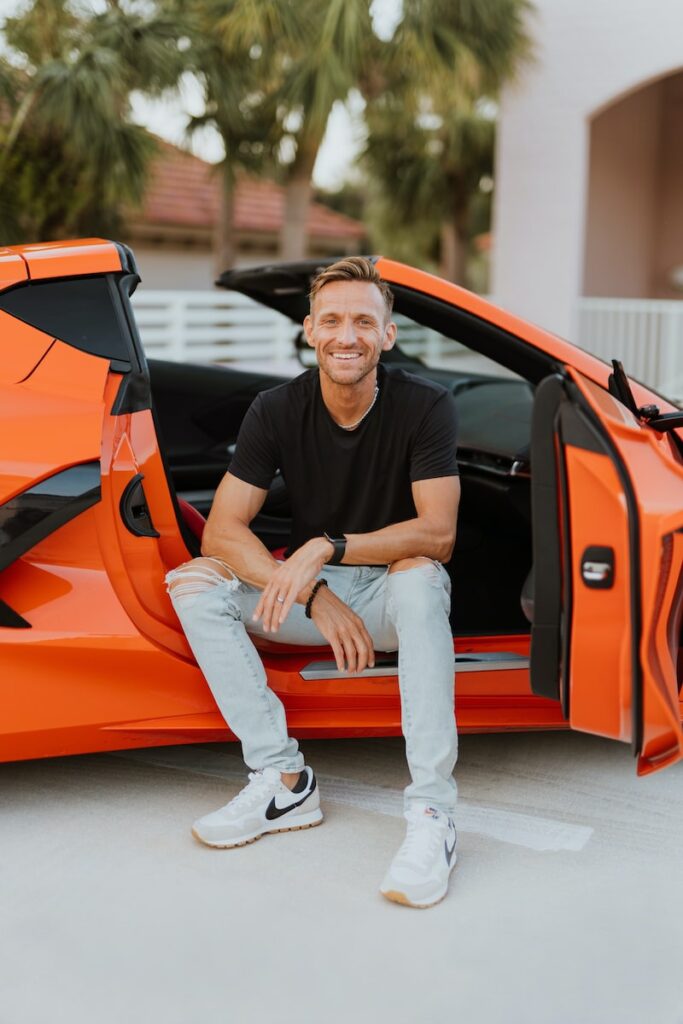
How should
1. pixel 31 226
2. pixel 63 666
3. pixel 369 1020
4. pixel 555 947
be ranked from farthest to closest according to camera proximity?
pixel 31 226 → pixel 63 666 → pixel 555 947 → pixel 369 1020

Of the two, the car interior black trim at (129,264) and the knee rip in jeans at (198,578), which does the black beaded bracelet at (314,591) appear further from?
the car interior black trim at (129,264)

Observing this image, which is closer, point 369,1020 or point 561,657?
point 369,1020

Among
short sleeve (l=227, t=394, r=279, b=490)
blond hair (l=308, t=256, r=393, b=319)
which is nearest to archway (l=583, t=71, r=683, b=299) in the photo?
blond hair (l=308, t=256, r=393, b=319)

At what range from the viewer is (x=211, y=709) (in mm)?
2604

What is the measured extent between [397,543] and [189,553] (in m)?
0.54

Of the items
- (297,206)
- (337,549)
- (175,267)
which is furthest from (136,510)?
(175,267)

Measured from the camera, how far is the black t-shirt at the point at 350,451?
2615 mm

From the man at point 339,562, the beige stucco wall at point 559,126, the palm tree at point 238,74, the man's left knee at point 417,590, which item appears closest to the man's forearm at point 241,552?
the man at point 339,562

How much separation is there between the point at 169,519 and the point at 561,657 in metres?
1.02

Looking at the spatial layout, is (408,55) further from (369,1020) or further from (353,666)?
(369,1020)

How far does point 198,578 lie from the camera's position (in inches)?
99.7

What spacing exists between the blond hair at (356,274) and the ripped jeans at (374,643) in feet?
2.16

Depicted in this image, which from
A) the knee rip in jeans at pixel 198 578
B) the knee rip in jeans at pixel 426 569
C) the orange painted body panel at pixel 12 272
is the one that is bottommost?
the knee rip in jeans at pixel 198 578

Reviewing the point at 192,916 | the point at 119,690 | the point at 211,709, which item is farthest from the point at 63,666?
the point at 192,916
